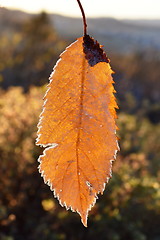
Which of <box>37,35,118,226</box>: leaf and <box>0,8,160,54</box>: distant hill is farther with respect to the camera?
<box>0,8,160,54</box>: distant hill

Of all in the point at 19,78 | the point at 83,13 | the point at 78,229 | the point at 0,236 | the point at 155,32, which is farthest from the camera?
the point at 155,32

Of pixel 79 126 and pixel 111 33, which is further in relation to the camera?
pixel 111 33

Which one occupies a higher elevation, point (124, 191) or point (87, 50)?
point (87, 50)

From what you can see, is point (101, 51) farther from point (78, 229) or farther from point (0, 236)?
point (78, 229)

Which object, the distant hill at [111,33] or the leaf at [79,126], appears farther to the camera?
the distant hill at [111,33]

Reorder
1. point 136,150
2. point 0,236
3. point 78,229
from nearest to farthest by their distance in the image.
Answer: point 0,236
point 78,229
point 136,150

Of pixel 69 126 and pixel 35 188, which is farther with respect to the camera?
pixel 35 188

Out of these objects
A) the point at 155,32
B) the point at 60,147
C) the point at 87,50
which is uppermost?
the point at 87,50

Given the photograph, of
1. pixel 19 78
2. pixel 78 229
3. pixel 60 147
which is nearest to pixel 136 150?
pixel 78 229
